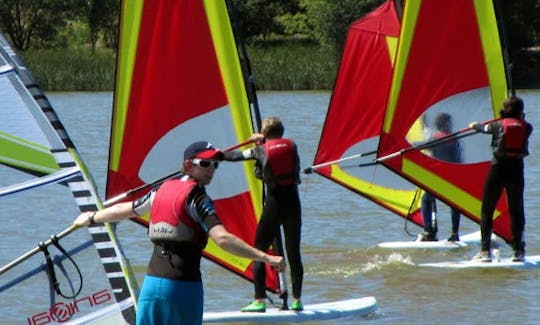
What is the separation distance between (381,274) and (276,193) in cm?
240

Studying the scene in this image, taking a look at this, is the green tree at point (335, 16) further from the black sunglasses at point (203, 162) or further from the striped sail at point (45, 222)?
the black sunglasses at point (203, 162)

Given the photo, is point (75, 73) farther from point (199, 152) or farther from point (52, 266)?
point (199, 152)

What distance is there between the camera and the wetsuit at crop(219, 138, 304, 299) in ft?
24.5

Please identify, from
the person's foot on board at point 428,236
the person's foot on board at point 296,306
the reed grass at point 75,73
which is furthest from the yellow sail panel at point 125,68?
the reed grass at point 75,73

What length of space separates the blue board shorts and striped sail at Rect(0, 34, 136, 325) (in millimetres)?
689

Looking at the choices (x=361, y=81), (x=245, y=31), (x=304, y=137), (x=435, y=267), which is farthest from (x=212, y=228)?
(x=245, y=31)

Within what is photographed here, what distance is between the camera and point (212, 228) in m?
4.99

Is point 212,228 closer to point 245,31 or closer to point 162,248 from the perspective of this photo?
point 162,248

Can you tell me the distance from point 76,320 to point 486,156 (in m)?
5.07

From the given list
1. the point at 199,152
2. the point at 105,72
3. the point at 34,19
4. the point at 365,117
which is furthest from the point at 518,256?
the point at 34,19

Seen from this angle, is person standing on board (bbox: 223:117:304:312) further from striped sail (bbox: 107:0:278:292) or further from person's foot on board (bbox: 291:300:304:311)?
striped sail (bbox: 107:0:278:292)

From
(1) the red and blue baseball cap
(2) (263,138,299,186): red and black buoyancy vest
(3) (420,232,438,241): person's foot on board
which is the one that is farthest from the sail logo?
(3) (420,232,438,241): person's foot on board

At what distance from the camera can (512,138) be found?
29.9 ft

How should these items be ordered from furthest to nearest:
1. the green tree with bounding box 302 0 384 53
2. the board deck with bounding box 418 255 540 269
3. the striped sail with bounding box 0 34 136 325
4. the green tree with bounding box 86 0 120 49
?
→ the green tree with bounding box 86 0 120 49 < the green tree with bounding box 302 0 384 53 < the board deck with bounding box 418 255 540 269 < the striped sail with bounding box 0 34 136 325
